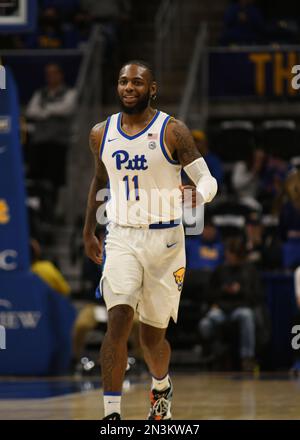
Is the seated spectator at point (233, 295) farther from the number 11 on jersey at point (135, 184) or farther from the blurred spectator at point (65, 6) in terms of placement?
the blurred spectator at point (65, 6)

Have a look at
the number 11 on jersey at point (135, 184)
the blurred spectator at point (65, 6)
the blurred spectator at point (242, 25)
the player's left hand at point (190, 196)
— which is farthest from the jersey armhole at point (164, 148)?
the blurred spectator at point (65, 6)

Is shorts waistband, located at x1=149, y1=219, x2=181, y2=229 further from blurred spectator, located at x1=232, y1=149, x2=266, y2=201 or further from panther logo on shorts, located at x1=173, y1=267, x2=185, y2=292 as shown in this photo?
blurred spectator, located at x1=232, y1=149, x2=266, y2=201

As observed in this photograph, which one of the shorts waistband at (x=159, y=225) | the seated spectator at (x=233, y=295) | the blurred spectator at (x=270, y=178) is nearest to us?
the shorts waistband at (x=159, y=225)

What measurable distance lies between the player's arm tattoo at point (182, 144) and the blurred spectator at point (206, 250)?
7413 mm

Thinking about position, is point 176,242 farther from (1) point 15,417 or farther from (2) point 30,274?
(2) point 30,274

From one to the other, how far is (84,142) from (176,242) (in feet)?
32.5

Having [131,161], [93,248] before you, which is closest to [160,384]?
[93,248]

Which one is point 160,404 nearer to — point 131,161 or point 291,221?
point 131,161

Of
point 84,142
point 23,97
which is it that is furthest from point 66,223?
point 23,97

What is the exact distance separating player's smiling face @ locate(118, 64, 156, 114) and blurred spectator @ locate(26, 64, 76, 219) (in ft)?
31.6

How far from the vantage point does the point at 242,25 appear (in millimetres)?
18750

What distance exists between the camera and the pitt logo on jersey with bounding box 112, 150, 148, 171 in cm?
709

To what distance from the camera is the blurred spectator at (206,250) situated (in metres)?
14.6

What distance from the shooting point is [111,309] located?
6996 mm
